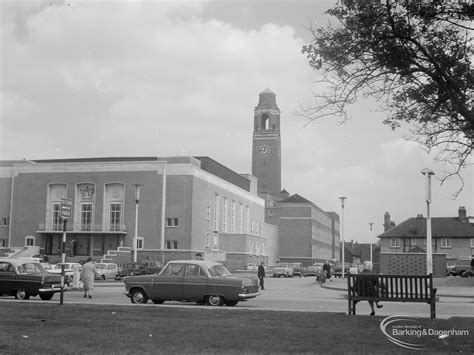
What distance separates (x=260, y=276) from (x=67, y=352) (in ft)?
89.8

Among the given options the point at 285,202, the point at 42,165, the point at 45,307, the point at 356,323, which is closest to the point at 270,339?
the point at 356,323

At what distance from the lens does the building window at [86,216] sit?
73.7m

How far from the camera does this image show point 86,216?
74.2 m

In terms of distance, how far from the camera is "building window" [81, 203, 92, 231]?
73688mm

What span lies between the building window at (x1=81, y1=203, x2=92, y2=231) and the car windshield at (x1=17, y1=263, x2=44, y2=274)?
5050 centimetres

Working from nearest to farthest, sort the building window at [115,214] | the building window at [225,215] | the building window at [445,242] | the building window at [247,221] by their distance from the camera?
the building window at [115,214], the building window at [225,215], the building window at [445,242], the building window at [247,221]

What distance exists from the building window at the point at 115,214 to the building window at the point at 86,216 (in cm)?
269

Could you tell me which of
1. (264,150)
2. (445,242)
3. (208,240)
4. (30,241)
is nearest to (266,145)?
(264,150)

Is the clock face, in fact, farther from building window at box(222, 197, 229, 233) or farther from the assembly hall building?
the assembly hall building

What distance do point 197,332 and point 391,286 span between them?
6.53 meters

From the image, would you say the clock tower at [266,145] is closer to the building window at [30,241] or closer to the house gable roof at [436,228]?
the house gable roof at [436,228]

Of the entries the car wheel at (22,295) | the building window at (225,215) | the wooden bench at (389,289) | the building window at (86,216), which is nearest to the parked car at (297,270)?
the building window at (225,215)

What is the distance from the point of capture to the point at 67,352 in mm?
9266

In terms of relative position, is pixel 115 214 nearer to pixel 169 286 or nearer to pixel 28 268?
pixel 28 268
